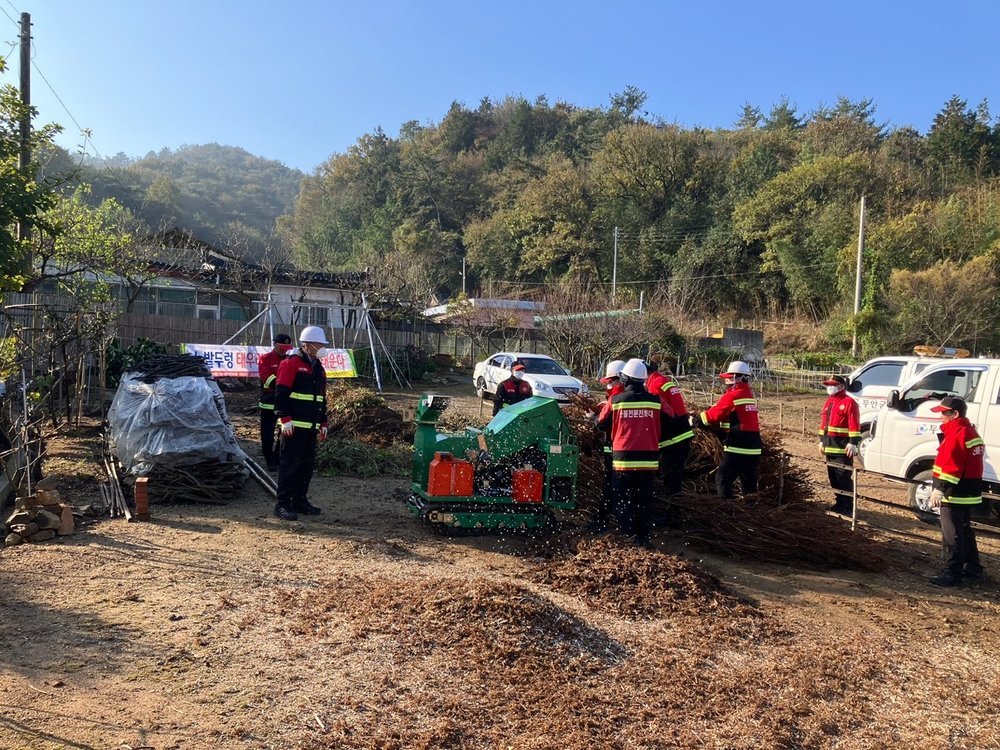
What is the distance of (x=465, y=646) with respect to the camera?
4.39 m

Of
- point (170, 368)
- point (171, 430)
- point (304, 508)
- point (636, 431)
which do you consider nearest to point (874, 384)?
point (636, 431)

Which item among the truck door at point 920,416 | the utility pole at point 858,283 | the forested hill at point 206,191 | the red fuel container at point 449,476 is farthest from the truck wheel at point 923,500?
the forested hill at point 206,191

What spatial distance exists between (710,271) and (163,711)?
4192cm

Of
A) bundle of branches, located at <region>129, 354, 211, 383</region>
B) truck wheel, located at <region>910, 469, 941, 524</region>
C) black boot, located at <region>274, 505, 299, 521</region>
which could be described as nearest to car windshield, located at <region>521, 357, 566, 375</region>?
bundle of branches, located at <region>129, 354, 211, 383</region>

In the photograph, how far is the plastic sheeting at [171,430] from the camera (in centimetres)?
783

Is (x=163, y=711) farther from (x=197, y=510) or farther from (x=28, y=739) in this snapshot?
(x=197, y=510)

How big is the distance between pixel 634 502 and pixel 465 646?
8.78ft

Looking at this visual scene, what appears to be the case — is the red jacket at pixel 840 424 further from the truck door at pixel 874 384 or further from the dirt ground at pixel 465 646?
the truck door at pixel 874 384

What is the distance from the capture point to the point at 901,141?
4375 centimetres

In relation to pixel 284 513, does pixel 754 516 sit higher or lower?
higher

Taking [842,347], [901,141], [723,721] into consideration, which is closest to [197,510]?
[723,721]

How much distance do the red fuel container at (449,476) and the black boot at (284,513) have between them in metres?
1.61

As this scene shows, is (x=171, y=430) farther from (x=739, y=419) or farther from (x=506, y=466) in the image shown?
(x=739, y=419)

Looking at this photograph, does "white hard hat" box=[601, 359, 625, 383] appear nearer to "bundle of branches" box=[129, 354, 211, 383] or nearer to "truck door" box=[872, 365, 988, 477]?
"truck door" box=[872, 365, 988, 477]
